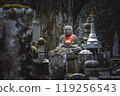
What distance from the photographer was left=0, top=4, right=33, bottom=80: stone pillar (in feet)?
5.88

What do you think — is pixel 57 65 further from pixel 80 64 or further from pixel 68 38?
pixel 68 38

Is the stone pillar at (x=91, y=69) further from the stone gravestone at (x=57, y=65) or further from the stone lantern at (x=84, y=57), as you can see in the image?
the stone gravestone at (x=57, y=65)

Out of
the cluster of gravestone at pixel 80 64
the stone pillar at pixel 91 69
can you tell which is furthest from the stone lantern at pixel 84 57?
the stone pillar at pixel 91 69

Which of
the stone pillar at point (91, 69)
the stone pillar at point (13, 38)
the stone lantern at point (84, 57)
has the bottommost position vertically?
the stone pillar at point (91, 69)

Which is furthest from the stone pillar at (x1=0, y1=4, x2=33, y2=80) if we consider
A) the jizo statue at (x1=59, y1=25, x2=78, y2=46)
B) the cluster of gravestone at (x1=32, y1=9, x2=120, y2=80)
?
the jizo statue at (x1=59, y1=25, x2=78, y2=46)

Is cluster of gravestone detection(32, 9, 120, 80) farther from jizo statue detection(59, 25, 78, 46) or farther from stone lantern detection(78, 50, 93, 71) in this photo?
jizo statue detection(59, 25, 78, 46)

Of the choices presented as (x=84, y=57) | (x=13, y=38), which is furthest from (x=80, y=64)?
(x=13, y=38)

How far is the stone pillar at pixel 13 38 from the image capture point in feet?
5.88

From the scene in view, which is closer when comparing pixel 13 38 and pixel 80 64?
pixel 13 38

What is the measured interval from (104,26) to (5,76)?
10666 millimetres

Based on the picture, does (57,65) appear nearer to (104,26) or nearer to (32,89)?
(32,89)

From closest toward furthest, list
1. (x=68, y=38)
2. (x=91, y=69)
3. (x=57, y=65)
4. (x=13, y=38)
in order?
(x=13, y=38)
(x=91, y=69)
(x=57, y=65)
(x=68, y=38)

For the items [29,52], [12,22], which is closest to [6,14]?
[12,22]

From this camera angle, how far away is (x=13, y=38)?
5.90 ft
